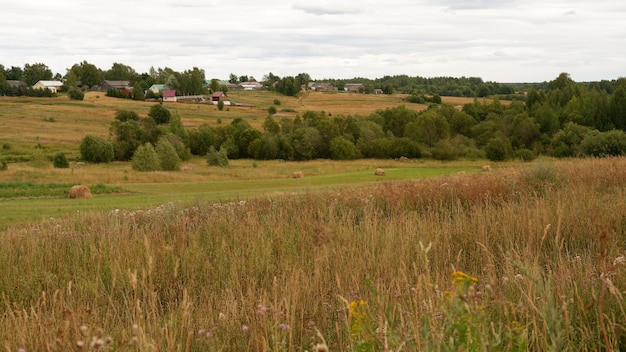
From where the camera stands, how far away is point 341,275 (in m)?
5.76

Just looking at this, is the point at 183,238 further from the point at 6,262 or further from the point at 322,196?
the point at 322,196

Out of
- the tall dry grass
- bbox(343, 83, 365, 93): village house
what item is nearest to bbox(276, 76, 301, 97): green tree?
bbox(343, 83, 365, 93): village house

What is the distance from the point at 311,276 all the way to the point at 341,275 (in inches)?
11.8

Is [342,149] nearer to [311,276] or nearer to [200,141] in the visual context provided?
[200,141]

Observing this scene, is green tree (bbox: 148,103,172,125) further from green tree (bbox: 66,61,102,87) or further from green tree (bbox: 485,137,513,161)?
green tree (bbox: 66,61,102,87)

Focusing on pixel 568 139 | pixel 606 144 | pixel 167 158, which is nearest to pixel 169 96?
pixel 167 158

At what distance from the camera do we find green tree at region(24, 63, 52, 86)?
15802 cm

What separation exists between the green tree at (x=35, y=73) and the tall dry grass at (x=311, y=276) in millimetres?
166432

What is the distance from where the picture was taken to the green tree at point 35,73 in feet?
518

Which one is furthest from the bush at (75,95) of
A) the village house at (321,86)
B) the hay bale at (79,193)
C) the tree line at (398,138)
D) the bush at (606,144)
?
the hay bale at (79,193)

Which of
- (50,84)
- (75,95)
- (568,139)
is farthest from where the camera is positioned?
(50,84)

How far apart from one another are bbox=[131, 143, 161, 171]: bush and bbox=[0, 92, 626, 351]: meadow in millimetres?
37946

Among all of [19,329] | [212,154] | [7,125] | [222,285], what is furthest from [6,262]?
[7,125]

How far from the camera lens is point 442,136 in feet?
265
